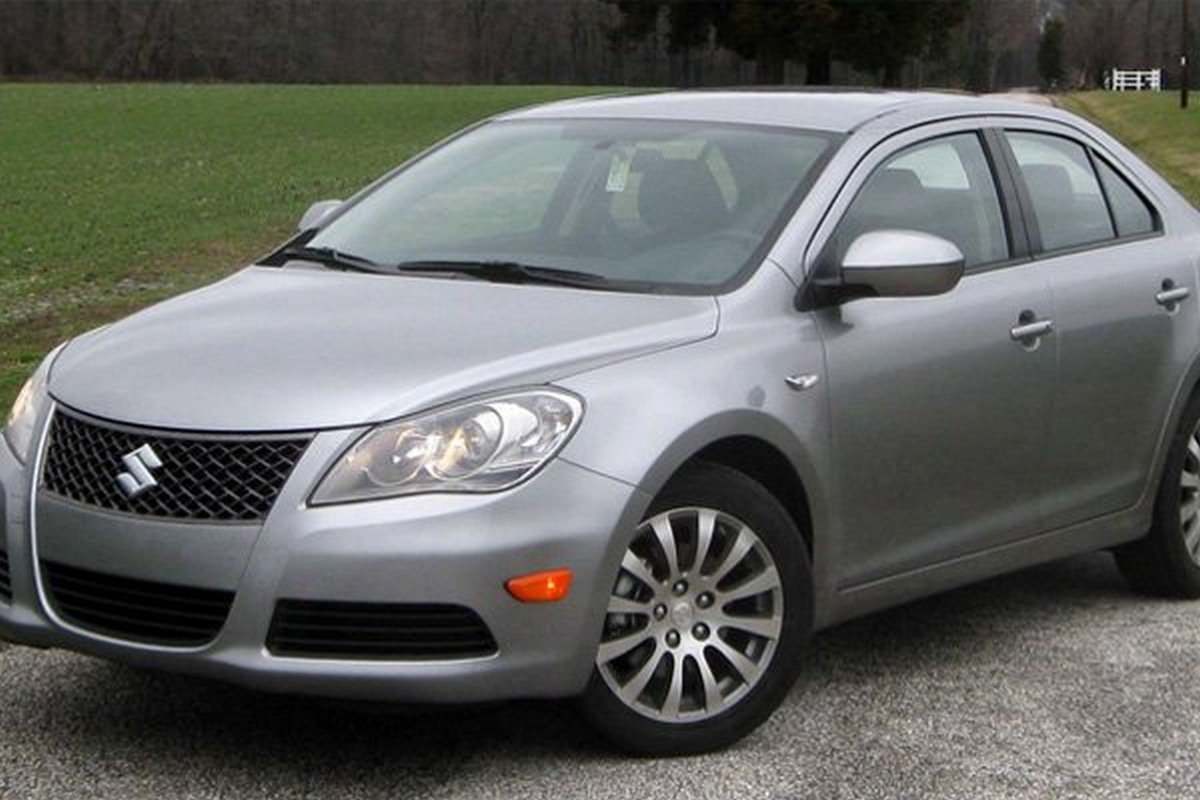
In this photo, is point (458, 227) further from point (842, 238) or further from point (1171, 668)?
point (1171, 668)

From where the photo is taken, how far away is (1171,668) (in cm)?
623

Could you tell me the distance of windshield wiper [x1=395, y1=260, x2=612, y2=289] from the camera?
5.77m

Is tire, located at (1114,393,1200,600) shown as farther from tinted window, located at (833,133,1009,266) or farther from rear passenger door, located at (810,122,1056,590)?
tinted window, located at (833,133,1009,266)

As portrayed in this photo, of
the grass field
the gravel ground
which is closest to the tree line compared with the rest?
the grass field

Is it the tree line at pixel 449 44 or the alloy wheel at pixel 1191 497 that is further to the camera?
the tree line at pixel 449 44

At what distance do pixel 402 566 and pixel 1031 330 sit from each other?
221 centimetres

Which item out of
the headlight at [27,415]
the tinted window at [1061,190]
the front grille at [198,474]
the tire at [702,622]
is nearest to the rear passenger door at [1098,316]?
the tinted window at [1061,190]

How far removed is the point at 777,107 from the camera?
6.46 meters

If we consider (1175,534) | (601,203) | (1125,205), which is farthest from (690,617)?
(1125,205)

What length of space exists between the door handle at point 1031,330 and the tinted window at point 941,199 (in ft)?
0.71

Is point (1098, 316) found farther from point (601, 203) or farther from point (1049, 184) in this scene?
point (601, 203)

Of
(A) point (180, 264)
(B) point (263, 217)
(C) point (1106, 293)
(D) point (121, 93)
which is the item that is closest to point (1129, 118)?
(D) point (121, 93)

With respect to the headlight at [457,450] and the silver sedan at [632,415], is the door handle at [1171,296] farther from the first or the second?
the headlight at [457,450]

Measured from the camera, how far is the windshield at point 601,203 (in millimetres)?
5863
